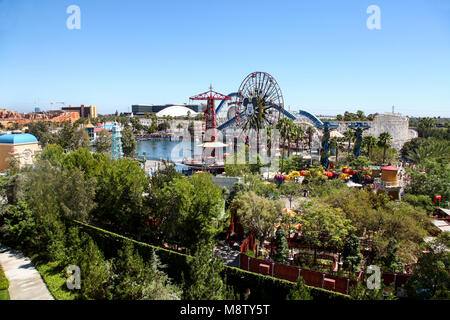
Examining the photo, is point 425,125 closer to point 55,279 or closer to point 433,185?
point 433,185

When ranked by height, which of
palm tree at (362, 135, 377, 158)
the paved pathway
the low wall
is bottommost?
the paved pathway

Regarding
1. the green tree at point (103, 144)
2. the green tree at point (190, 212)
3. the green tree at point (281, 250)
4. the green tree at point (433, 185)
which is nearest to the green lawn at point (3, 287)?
the green tree at point (190, 212)

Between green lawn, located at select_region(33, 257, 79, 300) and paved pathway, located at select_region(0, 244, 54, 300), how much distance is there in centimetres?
24

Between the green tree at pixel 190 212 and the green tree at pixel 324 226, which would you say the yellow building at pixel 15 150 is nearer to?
the green tree at pixel 190 212

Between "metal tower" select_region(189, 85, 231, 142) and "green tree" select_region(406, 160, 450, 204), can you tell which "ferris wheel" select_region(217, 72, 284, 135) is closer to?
"metal tower" select_region(189, 85, 231, 142)

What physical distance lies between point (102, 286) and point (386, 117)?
73495 mm

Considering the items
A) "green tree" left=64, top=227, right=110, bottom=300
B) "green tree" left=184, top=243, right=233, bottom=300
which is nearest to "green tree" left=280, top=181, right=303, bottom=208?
"green tree" left=184, top=243, right=233, bottom=300

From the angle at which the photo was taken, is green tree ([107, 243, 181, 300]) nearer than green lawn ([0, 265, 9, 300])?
Yes

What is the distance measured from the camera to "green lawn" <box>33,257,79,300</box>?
17.0 meters

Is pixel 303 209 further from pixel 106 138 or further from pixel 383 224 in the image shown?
pixel 106 138

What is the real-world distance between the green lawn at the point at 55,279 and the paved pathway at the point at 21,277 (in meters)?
0.24

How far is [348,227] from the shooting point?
742 inches

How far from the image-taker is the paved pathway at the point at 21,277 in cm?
1692

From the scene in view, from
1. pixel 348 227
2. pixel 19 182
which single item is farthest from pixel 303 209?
pixel 19 182
